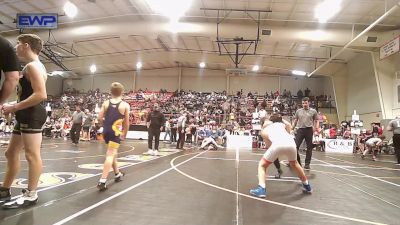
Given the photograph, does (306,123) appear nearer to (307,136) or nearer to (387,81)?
(307,136)

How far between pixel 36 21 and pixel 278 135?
533 inches

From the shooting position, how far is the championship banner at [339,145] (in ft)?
64.2

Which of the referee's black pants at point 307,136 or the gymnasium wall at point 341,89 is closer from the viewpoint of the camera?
the referee's black pants at point 307,136

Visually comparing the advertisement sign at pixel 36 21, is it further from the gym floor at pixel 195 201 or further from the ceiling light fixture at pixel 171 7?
the gym floor at pixel 195 201

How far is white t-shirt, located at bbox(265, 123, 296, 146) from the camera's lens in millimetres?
5008

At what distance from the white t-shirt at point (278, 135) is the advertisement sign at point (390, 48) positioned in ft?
49.1

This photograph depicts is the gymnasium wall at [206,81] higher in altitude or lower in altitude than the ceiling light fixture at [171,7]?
lower

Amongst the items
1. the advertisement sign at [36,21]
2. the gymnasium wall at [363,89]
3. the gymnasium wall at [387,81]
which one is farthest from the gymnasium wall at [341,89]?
the advertisement sign at [36,21]

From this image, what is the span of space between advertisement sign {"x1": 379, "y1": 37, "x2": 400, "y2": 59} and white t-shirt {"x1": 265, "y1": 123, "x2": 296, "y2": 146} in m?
15.0

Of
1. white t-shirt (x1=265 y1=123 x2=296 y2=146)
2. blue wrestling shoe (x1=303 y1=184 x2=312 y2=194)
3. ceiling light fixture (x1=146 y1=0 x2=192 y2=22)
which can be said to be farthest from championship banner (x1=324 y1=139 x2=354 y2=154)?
white t-shirt (x1=265 y1=123 x2=296 y2=146)

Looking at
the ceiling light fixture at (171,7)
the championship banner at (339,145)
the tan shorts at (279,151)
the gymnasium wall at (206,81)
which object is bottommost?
the championship banner at (339,145)

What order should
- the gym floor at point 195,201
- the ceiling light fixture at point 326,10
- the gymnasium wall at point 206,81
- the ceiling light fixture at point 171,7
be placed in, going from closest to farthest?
the gym floor at point 195,201, the ceiling light fixture at point 326,10, the ceiling light fixture at point 171,7, the gymnasium wall at point 206,81

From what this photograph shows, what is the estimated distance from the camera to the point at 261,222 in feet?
11.3

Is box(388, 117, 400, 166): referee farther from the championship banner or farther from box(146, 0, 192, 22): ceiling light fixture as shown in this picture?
box(146, 0, 192, 22): ceiling light fixture
